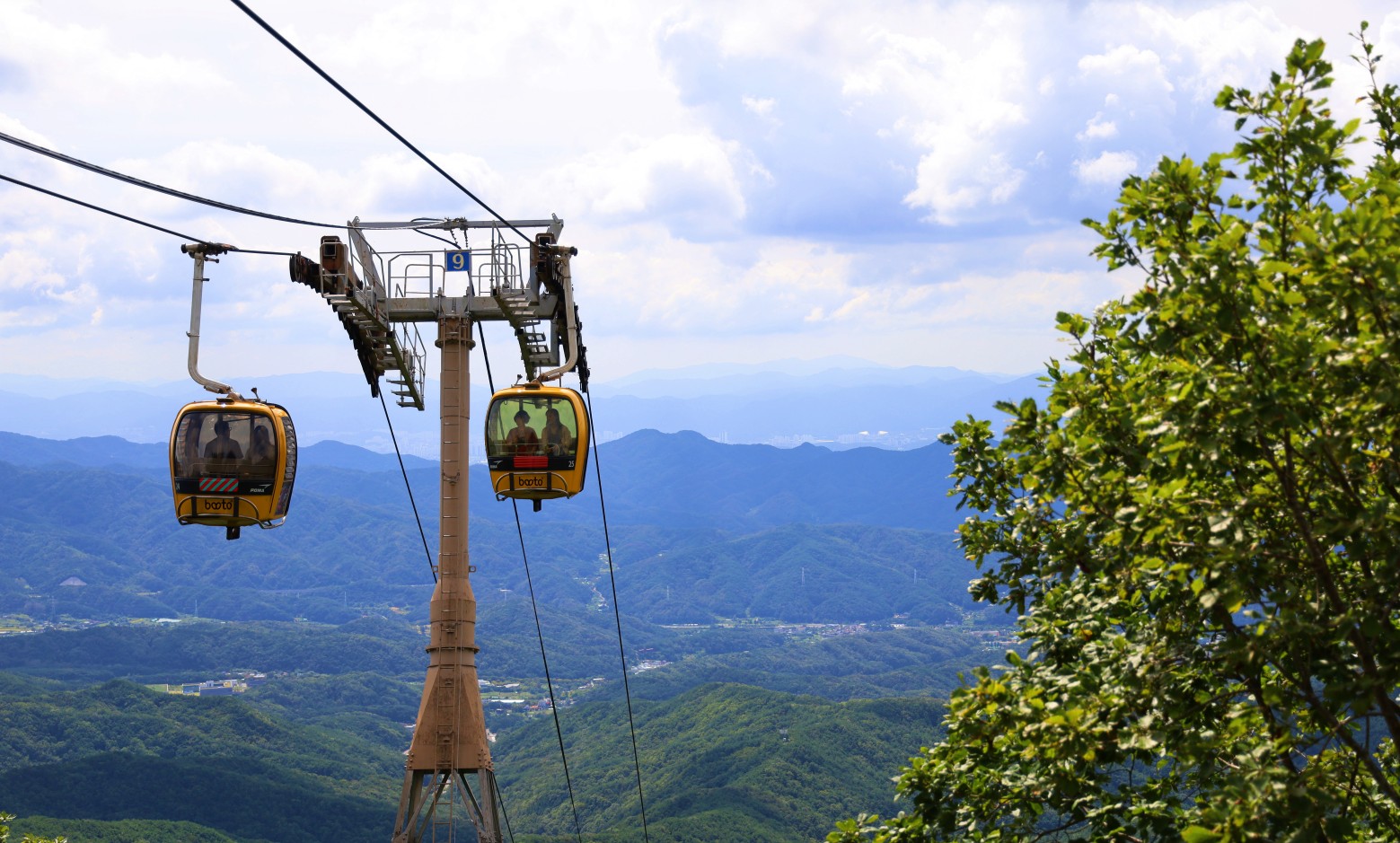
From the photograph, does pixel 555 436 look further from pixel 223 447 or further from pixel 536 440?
pixel 223 447

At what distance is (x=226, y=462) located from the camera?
1861 centimetres

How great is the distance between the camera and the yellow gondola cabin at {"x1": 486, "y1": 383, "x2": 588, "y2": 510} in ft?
63.4

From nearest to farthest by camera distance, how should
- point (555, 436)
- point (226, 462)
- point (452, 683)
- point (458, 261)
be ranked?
point (452, 683) → point (226, 462) → point (458, 261) → point (555, 436)

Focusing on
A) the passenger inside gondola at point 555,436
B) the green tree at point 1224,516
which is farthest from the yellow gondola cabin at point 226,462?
the green tree at point 1224,516

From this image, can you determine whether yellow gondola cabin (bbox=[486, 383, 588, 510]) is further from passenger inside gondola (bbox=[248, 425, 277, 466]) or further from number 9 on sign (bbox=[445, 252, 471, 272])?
passenger inside gondola (bbox=[248, 425, 277, 466])

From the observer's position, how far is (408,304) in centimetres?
1853

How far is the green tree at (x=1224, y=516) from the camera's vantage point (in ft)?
25.7

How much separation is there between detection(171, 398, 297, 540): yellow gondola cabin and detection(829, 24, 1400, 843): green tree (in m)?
11.4

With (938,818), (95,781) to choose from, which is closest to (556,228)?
(938,818)

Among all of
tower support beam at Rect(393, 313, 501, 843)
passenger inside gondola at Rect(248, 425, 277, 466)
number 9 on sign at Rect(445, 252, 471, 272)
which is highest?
number 9 on sign at Rect(445, 252, 471, 272)

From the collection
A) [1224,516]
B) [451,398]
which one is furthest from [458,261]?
[1224,516]

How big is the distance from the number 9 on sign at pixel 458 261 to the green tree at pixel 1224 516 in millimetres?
10157

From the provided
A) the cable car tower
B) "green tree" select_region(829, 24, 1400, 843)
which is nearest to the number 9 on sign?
the cable car tower

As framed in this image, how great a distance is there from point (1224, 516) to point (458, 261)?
43.9ft
